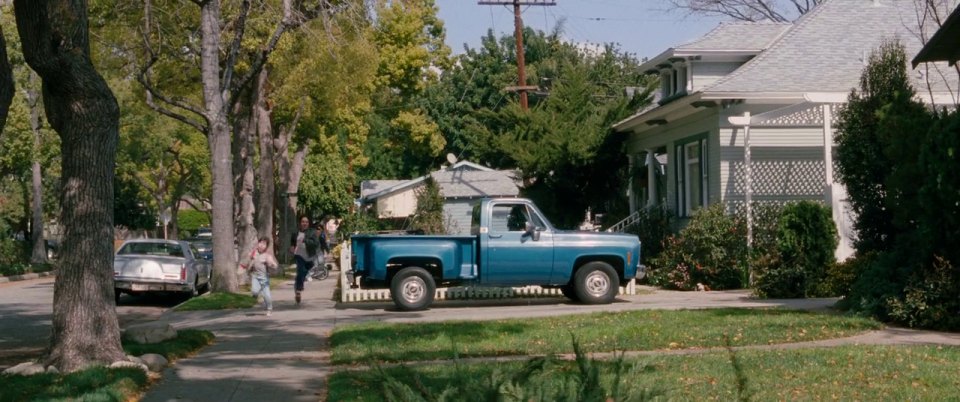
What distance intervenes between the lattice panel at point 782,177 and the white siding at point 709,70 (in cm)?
321

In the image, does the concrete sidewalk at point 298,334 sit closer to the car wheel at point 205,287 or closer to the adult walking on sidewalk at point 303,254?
the adult walking on sidewalk at point 303,254

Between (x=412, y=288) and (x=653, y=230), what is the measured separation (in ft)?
31.8

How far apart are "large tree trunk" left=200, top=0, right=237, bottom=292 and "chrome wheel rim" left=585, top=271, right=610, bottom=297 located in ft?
27.0

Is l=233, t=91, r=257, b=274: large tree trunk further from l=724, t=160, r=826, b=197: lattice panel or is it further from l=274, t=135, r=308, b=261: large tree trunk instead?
l=724, t=160, r=826, b=197: lattice panel

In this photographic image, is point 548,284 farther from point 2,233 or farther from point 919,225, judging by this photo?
point 2,233

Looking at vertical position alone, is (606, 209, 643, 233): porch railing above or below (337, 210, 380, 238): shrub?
below

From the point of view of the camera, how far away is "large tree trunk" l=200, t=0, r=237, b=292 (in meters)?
25.0

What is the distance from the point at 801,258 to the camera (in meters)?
20.7

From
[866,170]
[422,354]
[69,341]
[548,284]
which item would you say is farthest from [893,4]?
[69,341]

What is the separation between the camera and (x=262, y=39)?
99.1ft

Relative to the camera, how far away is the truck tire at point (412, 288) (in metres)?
21.0

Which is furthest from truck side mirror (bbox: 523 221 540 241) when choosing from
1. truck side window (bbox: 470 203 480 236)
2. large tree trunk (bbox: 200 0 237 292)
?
large tree trunk (bbox: 200 0 237 292)

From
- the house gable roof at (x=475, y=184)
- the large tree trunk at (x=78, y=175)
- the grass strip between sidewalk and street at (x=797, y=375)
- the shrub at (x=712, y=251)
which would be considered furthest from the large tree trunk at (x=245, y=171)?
the grass strip between sidewalk and street at (x=797, y=375)

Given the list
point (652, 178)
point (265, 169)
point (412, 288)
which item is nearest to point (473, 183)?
point (265, 169)
